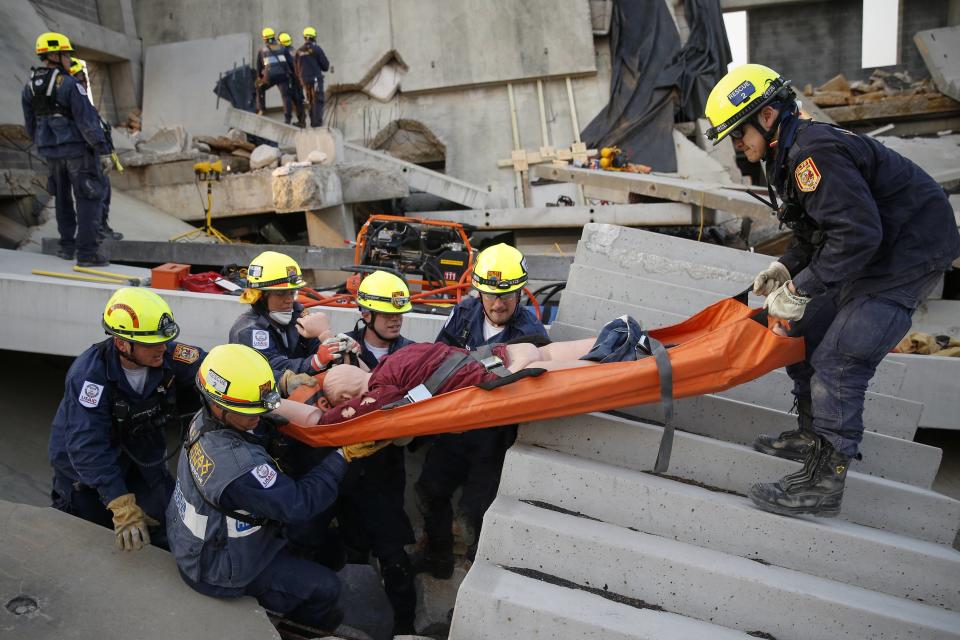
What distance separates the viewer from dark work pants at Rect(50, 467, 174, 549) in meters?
3.55

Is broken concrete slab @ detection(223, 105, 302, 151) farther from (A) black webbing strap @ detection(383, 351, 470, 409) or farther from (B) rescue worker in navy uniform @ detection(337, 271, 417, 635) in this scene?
(A) black webbing strap @ detection(383, 351, 470, 409)

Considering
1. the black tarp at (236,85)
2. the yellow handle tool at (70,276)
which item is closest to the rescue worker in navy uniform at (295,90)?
the black tarp at (236,85)

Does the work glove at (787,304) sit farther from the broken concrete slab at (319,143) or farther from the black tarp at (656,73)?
the black tarp at (656,73)

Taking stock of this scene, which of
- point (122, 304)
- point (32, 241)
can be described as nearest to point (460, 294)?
point (122, 304)

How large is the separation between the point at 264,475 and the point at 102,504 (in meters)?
1.39

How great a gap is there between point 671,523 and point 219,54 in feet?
44.6

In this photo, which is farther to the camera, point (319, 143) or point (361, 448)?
point (319, 143)

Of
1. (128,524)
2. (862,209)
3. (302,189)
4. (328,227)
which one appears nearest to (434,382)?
(128,524)

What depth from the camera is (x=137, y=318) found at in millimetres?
3348

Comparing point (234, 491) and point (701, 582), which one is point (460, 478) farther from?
point (701, 582)

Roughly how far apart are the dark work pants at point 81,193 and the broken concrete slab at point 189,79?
769 cm

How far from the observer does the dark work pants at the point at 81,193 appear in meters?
5.86

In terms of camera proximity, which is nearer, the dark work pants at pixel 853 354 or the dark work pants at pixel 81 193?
the dark work pants at pixel 853 354

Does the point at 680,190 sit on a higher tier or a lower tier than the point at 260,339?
higher
